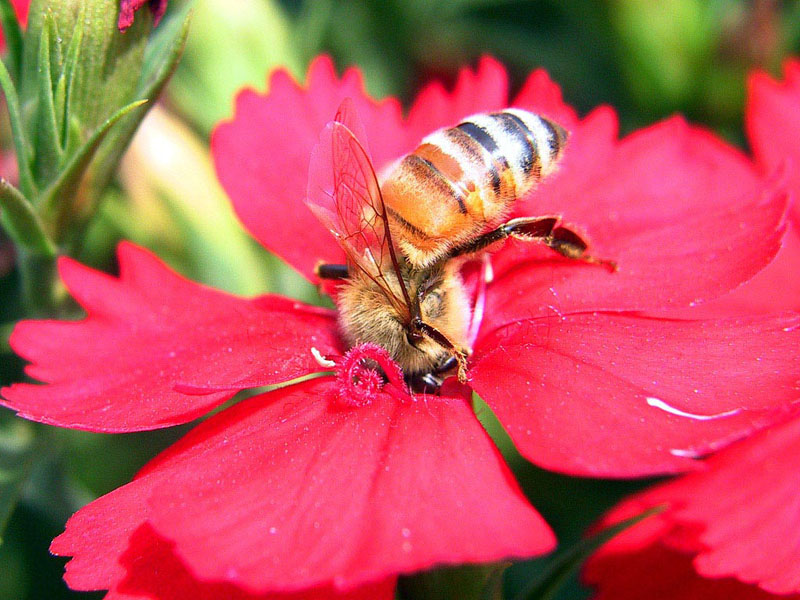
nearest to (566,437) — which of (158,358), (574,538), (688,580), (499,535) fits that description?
(499,535)

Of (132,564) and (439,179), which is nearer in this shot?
(132,564)

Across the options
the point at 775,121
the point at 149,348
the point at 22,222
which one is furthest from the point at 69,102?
the point at 775,121

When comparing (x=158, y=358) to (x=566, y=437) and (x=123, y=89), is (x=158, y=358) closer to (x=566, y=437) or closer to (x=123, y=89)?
(x=123, y=89)

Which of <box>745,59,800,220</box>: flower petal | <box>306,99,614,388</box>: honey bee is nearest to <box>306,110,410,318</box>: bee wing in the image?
<box>306,99,614,388</box>: honey bee

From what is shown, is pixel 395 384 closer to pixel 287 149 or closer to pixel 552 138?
pixel 552 138

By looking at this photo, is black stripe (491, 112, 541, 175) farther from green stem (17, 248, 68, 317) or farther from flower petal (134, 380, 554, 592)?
green stem (17, 248, 68, 317)
